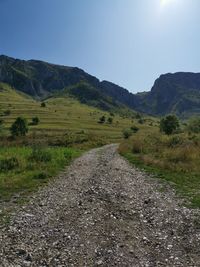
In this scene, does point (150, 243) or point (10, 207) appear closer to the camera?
point (150, 243)

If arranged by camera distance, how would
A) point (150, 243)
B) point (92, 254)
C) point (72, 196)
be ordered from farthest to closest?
point (72, 196)
point (150, 243)
point (92, 254)

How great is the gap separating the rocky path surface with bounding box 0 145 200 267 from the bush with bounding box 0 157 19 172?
342 inches

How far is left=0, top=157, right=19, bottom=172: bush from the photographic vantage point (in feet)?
93.0

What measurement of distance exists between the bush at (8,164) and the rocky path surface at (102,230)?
28.5ft

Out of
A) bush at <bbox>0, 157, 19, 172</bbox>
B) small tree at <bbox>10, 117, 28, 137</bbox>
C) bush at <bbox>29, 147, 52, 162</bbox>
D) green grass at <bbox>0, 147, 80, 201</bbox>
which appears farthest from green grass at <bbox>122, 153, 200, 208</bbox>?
small tree at <bbox>10, 117, 28, 137</bbox>

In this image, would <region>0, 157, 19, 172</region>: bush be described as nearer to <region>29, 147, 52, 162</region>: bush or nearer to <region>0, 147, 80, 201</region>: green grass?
<region>0, 147, 80, 201</region>: green grass

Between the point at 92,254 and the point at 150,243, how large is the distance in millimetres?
2087

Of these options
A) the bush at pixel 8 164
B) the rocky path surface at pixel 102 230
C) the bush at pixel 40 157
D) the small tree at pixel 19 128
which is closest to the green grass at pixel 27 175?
the bush at pixel 40 157

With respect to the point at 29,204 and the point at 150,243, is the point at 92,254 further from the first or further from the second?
the point at 29,204

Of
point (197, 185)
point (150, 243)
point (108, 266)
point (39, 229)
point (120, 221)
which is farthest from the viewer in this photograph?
point (197, 185)

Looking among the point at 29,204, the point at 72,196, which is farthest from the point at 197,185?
the point at 29,204

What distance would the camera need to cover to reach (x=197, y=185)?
858 inches

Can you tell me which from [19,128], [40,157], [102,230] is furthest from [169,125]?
[102,230]

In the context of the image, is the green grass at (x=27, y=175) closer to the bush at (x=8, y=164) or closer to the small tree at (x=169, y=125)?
the bush at (x=8, y=164)
